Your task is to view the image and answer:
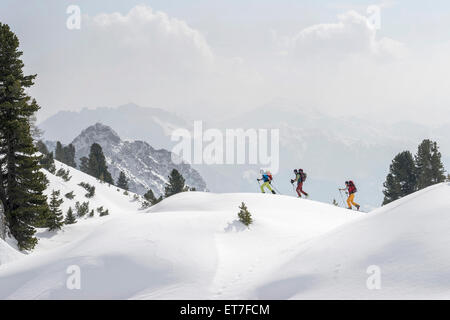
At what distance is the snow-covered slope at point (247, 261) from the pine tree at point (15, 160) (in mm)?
6654

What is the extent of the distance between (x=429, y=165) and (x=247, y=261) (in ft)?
102

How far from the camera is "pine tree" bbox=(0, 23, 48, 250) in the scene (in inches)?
620

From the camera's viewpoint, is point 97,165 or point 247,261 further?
point 97,165

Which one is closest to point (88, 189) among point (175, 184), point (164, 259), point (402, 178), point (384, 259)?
point (175, 184)

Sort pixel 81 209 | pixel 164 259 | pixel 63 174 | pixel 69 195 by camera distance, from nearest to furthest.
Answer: pixel 164 259 → pixel 81 209 → pixel 69 195 → pixel 63 174

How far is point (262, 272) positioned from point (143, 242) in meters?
3.60

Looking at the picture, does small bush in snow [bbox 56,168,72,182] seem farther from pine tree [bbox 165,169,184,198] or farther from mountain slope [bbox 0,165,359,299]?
mountain slope [bbox 0,165,359,299]

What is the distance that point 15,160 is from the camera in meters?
16.1

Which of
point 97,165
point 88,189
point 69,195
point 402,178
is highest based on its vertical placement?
point 97,165

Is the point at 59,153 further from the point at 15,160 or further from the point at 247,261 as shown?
the point at 247,261
